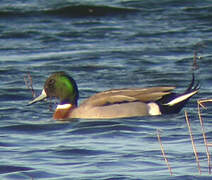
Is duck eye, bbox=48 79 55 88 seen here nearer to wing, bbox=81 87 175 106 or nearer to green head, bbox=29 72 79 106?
green head, bbox=29 72 79 106

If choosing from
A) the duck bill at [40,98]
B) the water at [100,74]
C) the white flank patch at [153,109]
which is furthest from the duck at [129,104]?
the duck bill at [40,98]

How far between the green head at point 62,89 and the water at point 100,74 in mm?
295

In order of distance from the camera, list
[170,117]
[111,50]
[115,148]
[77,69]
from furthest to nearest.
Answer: [111,50] → [77,69] → [170,117] → [115,148]

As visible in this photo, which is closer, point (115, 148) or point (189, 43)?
point (115, 148)

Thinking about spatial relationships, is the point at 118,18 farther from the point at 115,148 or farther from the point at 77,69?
the point at 115,148

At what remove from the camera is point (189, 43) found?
1839 cm

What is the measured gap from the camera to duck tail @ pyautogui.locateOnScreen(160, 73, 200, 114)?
13016 millimetres

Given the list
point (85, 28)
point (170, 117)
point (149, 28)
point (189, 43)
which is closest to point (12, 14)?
point (85, 28)

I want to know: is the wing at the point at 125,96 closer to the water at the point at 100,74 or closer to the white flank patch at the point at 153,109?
the white flank patch at the point at 153,109

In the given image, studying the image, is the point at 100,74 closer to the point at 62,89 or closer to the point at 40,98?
the point at 62,89

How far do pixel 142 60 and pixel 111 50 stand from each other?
1023 mm

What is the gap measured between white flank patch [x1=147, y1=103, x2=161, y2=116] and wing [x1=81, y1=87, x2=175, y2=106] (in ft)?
0.28

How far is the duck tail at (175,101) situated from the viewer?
42.7 ft

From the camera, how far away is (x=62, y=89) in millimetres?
13547
